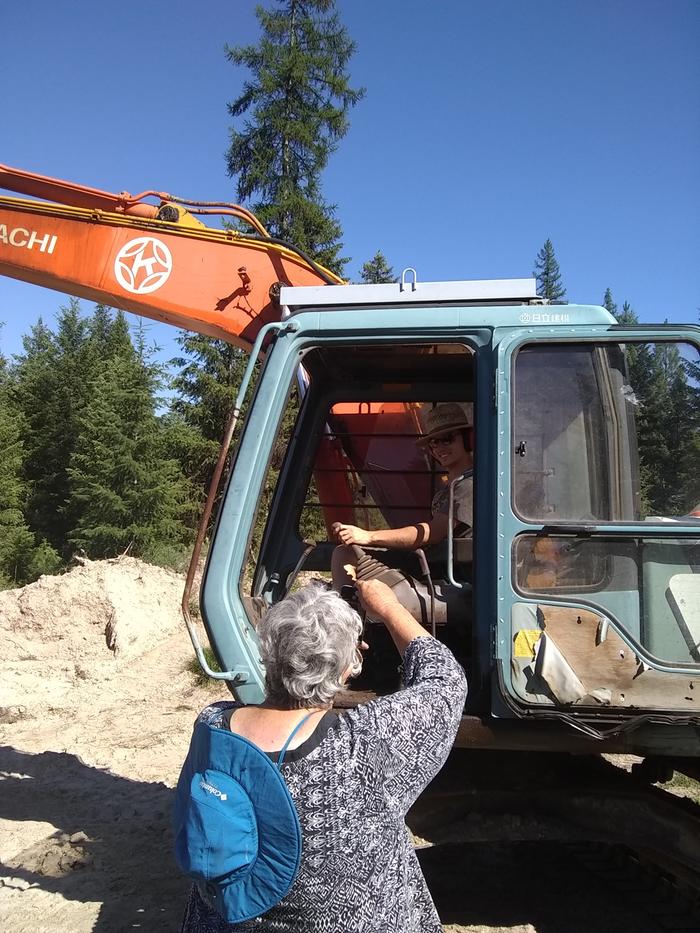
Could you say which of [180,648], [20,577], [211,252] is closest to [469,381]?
[211,252]

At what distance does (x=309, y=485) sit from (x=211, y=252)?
1352 millimetres

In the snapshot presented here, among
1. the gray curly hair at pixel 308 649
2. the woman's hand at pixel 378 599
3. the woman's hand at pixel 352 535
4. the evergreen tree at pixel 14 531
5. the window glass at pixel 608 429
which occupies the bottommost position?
the gray curly hair at pixel 308 649

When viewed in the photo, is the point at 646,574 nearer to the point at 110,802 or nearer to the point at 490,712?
the point at 490,712

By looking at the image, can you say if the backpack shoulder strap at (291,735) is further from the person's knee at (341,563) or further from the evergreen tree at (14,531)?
the evergreen tree at (14,531)

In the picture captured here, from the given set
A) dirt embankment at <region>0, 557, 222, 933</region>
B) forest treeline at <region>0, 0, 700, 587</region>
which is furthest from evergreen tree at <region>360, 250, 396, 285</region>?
dirt embankment at <region>0, 557, 222, 933</region>

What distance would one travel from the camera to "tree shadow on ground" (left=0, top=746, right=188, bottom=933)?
371cm

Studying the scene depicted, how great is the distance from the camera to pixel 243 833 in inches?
63.1

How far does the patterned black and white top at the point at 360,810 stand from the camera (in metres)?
1.64

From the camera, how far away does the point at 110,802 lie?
4.98 m

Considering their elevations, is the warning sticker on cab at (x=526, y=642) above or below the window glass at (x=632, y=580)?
below

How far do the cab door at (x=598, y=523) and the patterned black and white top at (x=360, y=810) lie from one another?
854mm

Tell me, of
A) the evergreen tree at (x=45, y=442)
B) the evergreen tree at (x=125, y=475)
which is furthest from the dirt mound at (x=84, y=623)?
the evergreen tree at (x=45, y=442)

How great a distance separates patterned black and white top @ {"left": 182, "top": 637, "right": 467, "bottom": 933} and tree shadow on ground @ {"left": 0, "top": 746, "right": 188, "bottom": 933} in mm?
2205

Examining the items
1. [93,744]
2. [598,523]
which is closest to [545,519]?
[598,523]
